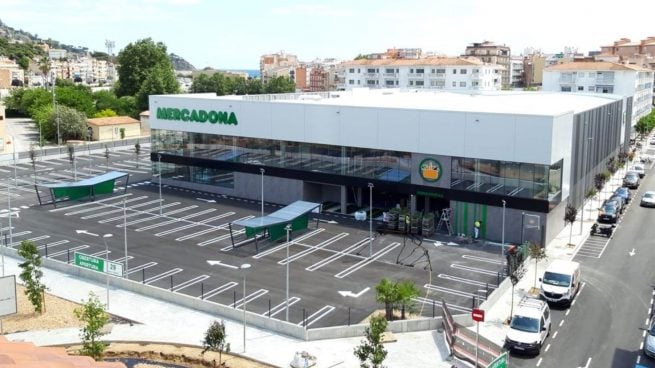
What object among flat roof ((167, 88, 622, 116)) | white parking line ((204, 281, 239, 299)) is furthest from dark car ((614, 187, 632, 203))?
white parking line ((204, 281, 239, 299))

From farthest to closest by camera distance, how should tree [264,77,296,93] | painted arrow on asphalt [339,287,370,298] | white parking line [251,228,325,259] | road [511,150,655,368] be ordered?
tree [264,77,296,93] < white parking line [251,228,325,259] < painted arrow on asphalt [339,287,370,298] < road [511,150,655,368]

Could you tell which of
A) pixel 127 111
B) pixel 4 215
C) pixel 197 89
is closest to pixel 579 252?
pixel 4 215

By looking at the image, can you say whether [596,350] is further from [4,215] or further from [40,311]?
[4,215]

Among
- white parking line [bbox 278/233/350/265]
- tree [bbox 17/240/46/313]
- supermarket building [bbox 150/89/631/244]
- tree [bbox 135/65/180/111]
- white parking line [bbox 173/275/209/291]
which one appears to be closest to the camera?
tree [bbox 17/240/46/313]

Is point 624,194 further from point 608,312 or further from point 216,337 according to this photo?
point 216,337

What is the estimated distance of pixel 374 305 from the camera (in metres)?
27.7

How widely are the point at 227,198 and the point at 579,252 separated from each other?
982 inches

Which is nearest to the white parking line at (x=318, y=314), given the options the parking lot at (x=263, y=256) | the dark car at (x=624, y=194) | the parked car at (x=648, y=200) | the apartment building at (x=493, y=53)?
the parking lot at (x=263, y=256)

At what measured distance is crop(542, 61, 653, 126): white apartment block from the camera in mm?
89750

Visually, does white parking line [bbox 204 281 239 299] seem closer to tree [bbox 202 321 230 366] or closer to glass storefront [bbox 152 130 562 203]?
tree [bbox 202 321 230 366]

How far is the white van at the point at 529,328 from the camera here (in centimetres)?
2303

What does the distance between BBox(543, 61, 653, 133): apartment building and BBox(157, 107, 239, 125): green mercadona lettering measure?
6019 cm

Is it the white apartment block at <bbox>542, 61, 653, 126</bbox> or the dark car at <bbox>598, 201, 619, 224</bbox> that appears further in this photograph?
the white apartment block at <bbox>542, 61, 653, 126</bbox>

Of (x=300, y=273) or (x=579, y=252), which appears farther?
(x=579, y=252)
